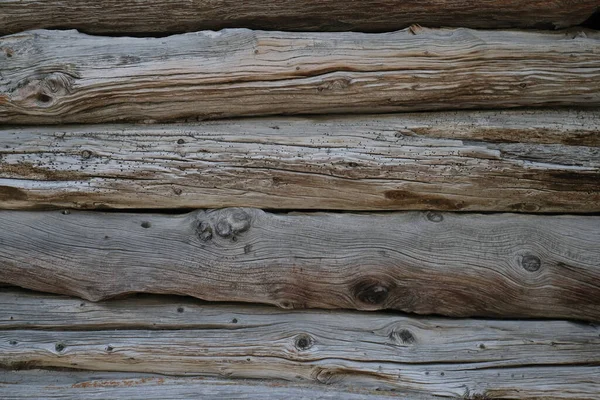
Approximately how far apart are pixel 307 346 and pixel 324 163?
570mm

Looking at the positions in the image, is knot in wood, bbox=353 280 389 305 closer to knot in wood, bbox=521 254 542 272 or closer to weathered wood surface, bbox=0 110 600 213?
weathered wood surface, bbox=0 110 600 213

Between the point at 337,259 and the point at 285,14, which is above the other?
the point at 285,14

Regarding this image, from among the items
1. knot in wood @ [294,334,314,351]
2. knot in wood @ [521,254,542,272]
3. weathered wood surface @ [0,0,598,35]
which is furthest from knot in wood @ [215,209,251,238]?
knot in wood @ [521,254,542,272]

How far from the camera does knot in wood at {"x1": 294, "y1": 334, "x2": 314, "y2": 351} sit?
179 centimetres

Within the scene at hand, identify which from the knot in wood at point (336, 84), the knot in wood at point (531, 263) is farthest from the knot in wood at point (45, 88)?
the knot in wood at point (531, 263)

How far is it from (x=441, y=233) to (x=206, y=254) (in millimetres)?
724

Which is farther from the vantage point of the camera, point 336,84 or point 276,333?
point 276,333

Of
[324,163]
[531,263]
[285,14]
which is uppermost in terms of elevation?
[285,14]

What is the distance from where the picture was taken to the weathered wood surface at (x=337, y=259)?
1.73m

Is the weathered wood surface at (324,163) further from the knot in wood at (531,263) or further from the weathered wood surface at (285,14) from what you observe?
the weathered wood surface at (285,14)

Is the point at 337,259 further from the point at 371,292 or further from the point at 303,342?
the point at 303,342

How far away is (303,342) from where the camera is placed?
1794mm

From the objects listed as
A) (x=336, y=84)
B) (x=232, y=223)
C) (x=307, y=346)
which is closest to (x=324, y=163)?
(x=336, y=84)

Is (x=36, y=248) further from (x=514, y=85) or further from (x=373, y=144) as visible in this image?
(x=514, y=85)
